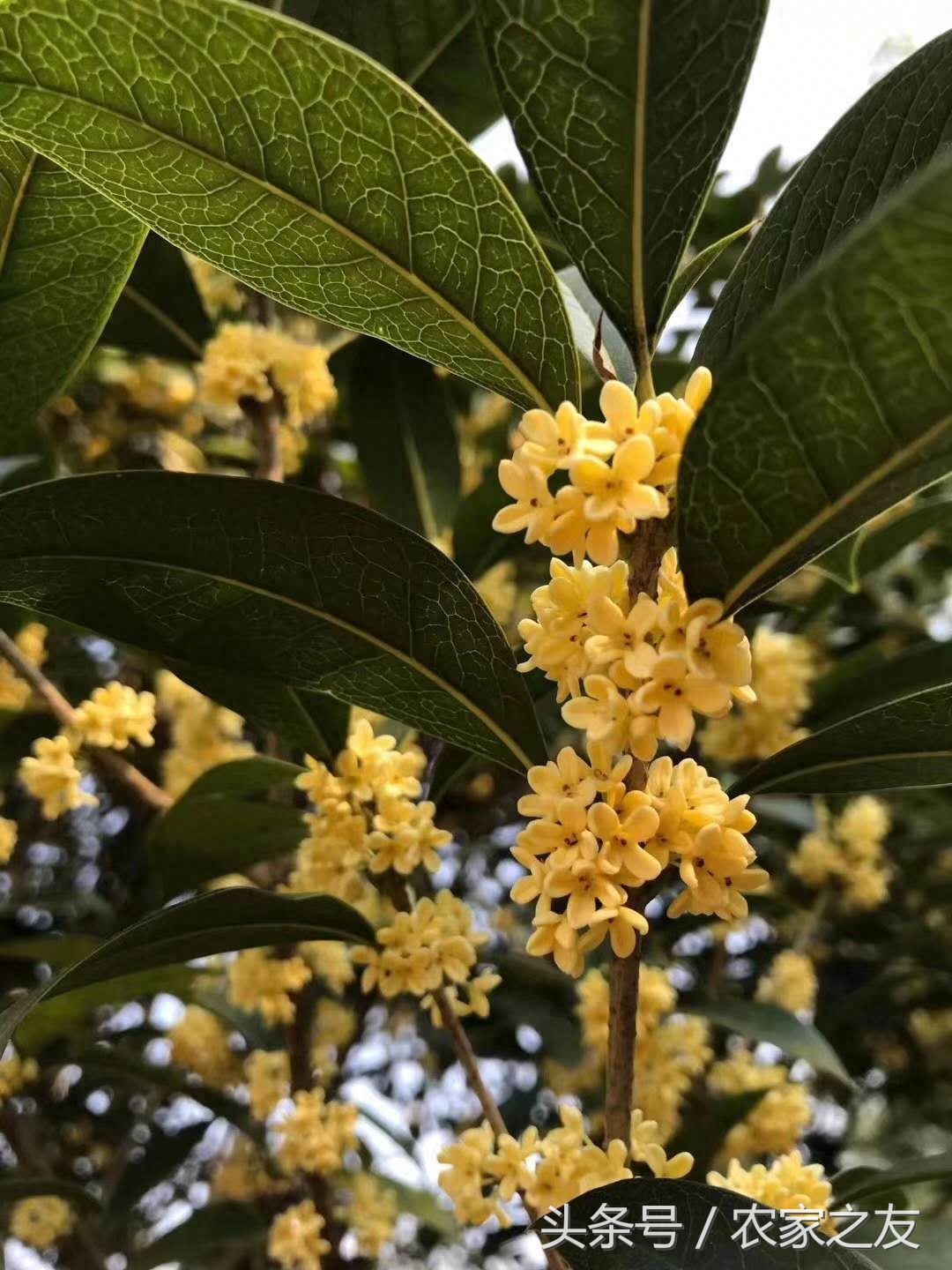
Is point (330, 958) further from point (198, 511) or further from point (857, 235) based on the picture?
point (857, 235)

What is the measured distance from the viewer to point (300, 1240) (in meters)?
1.38

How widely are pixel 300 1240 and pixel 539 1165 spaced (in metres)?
0.66

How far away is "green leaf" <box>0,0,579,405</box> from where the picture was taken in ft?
2.22

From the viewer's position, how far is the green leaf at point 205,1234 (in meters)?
1.65

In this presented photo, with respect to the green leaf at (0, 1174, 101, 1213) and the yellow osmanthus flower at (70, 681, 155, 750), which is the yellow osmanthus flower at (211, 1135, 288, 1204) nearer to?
the green leaf at (0, 1174, 101, 1213)

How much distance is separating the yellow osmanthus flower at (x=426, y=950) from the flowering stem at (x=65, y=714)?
17.9 inches

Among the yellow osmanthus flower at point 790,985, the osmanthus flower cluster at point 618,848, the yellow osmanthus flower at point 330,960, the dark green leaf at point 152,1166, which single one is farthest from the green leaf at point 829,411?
the dark green leaf at point 152,1166

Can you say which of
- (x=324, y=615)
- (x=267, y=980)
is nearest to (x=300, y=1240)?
(x=267, y=980)

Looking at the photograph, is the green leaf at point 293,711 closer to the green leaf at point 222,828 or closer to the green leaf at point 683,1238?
the green leaf at point 222,828

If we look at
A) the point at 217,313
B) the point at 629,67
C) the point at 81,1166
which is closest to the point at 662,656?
the point at 629,67

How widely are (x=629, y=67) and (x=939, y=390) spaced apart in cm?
29

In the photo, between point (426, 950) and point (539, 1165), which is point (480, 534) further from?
point (539, 1165)

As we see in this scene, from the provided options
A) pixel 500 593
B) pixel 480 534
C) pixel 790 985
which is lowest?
pixel 790 985

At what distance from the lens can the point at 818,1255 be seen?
741 millimetres
